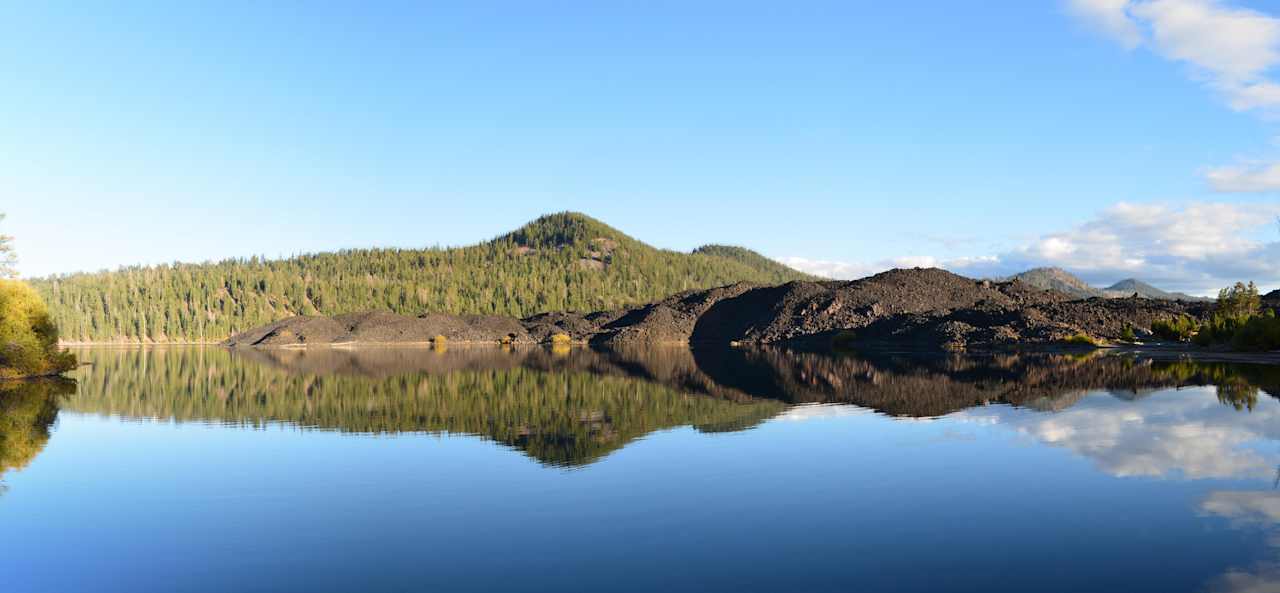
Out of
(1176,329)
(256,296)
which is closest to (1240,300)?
(1176,329)

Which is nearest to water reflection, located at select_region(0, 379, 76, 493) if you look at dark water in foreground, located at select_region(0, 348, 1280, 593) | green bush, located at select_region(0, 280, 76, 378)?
dark water in foreground, located at select_region(0, 348, 1280, 593)

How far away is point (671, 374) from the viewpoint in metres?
53.2

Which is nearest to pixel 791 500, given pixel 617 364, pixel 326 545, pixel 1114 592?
pixel 1114 592

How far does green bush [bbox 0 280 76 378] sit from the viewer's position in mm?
50125

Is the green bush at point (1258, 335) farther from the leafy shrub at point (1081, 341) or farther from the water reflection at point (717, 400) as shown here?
the leafy shrub at point (1081, 341)

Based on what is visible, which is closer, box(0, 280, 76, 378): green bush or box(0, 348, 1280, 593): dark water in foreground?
box(0, 348, 1280, 593): dark water in foreground

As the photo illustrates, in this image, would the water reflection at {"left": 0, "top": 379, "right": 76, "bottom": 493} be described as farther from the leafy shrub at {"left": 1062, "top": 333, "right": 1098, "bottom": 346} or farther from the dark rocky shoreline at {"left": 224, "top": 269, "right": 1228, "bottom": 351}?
the leafy shrub at {"left": 1062, "top": 333, "right": 1098, "bottom": 346}

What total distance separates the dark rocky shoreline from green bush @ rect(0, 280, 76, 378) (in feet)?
216

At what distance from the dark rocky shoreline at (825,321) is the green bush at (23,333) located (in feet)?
216

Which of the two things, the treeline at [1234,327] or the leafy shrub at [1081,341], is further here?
the leafy shrub at [1081,341]

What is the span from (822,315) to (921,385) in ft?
211

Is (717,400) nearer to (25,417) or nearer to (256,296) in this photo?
(25,417)

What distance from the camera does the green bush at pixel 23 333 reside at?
164 feet

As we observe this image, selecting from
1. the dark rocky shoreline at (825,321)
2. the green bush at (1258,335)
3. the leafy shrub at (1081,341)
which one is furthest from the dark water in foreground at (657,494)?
the dark rocky shoreline at (825,321)
